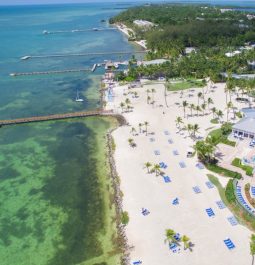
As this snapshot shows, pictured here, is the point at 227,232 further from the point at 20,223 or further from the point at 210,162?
the point at 20,223

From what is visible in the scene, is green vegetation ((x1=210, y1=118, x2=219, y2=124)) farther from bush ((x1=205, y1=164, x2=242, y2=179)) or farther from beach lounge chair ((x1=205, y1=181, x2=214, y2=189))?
beach lounge chair ((x1=205, y1=181, x2=214, y2=189))

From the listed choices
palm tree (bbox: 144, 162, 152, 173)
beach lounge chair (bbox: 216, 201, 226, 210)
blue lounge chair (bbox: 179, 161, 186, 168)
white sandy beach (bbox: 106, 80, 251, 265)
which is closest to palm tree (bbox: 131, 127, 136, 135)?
white sandy beach (bbox: 106, 80, 251, 265)

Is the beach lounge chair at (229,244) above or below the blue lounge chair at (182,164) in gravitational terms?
below

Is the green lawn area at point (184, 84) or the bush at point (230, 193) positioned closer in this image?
the bush at point (230, 193)

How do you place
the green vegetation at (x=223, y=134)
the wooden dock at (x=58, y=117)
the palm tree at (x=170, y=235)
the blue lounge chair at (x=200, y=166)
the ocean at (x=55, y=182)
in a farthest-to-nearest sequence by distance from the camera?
the wooden dock at (x=58, y=117) < the green vegetation at (x=223, y=134) < the blue lounge chair at (x=200, y=166) < the ocean at (x=55, y=182) < the palm tree at (x=170, y=235)

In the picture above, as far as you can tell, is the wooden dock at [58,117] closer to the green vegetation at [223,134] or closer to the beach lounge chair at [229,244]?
the green vegetation at [223,134]

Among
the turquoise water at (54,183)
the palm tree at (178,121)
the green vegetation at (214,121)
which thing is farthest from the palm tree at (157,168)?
the green vegetation at (214,121)

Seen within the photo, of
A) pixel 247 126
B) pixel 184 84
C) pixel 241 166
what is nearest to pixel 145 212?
pixel 241 166

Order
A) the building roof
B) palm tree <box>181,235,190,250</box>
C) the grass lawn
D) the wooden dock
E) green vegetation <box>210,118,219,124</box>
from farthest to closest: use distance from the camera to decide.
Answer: the wooden dock
green vegetation <box>210,118,219,124</box>
the building roof
the grass lawn
palm tree <box>181,235,190,250</box>
